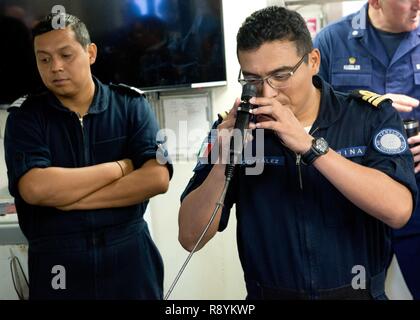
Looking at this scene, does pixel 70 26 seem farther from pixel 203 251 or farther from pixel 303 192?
pixel 203 251

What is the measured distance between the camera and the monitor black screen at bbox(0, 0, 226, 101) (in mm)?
1669

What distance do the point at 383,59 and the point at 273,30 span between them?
2.17 ft

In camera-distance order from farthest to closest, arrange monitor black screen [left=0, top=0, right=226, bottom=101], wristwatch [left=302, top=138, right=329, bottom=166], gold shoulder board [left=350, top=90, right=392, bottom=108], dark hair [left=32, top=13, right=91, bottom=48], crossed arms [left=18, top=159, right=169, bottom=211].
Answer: monitor black screen [left=0, top=0, right=226, bottom=101] → dark hair [left=32, top=13, right=91, bottom=48] → crossed arms [left=18, top=159, right=169, bottom=211] → gold shoulder board [left=350, top=90, right=392, bottom=108] → wristwatch [left=302, top=138, right=329, bottom=166]

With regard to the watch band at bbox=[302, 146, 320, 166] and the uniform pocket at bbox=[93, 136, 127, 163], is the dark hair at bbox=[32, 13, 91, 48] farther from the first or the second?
the watch band at bbox=[302, 146, 320, 166]

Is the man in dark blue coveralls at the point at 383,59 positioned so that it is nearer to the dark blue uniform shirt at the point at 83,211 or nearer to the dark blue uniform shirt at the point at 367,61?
the dark blue uniform shirt at the point at 367,61

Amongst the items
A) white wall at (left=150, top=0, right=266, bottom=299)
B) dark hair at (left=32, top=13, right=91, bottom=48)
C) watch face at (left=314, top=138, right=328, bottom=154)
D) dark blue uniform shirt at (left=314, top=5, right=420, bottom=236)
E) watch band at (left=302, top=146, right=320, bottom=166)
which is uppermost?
dark hair at (left=32, top=13, right=91, bottom=48)

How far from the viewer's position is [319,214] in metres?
0.90

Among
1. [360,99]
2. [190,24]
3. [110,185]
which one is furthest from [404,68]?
[110,185]

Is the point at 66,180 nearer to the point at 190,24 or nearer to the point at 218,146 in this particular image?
the point at 218,146

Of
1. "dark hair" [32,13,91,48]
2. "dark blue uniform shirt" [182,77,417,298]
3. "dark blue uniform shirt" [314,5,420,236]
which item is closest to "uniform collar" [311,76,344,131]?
"dark blue uniform shirt" [182,77,417,298]

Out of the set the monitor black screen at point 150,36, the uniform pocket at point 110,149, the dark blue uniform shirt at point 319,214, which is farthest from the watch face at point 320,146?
the monitor black screen at point 150,36

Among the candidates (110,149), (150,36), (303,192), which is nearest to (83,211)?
(110,149)

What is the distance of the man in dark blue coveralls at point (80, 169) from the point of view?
1.24 meters

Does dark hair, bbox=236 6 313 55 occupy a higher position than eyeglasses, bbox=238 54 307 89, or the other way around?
dark hair, bbox=236 6 313 55
